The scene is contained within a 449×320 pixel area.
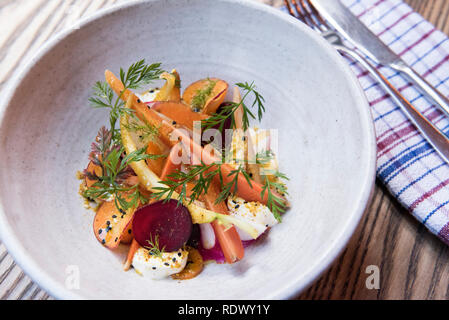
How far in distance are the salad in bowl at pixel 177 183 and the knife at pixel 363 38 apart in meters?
0.50

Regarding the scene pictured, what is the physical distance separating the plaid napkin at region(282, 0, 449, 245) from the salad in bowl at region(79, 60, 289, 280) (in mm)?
351

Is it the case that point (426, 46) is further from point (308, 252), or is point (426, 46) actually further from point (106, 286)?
point (106, 286)

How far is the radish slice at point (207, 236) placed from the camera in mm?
982

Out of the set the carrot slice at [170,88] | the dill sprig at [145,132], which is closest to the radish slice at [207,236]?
the dill sprig at [145,132]

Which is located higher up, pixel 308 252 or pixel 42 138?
pixel 42 138

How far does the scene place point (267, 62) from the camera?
1138mm

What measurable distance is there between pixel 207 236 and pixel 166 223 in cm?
13

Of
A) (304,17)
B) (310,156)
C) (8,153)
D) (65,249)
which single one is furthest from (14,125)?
(304,17)

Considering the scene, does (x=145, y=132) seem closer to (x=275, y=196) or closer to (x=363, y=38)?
(x=275, y=196)

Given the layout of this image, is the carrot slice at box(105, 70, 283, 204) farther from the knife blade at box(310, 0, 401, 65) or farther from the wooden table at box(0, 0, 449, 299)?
the knife blade at box(310, 0, 401, 65)

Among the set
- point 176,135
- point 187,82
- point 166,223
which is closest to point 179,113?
point 176,135

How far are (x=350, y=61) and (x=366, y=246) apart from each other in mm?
618

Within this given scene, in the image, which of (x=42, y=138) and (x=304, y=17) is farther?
(x=304, y=17)

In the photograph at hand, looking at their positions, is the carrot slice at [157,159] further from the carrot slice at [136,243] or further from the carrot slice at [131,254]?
the carrot slice at [131,254]
